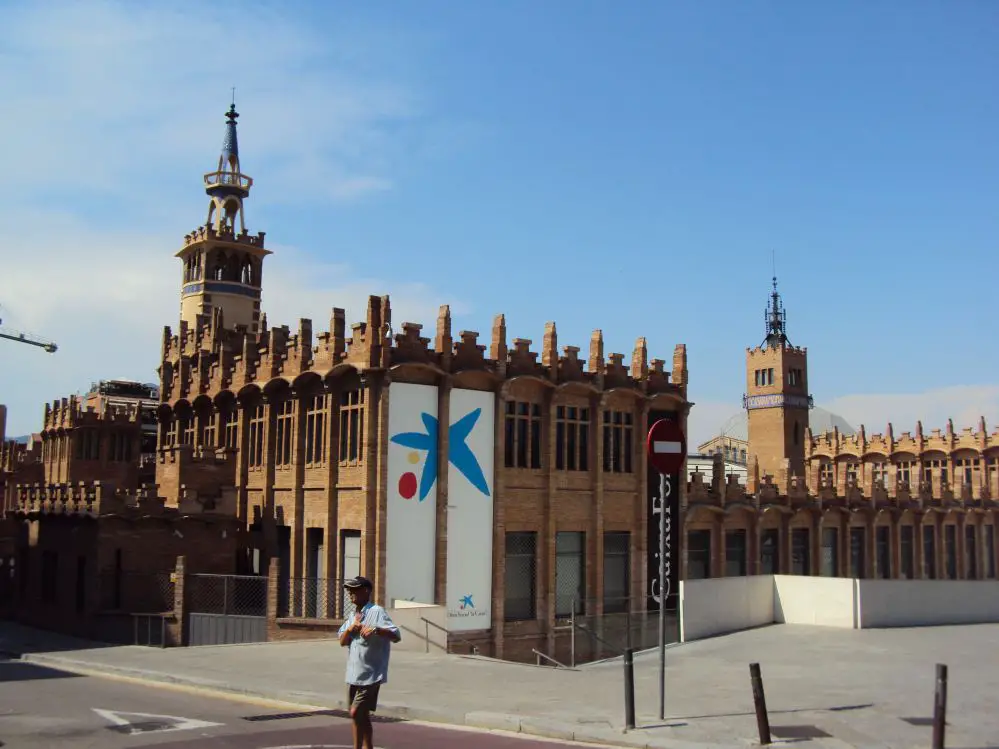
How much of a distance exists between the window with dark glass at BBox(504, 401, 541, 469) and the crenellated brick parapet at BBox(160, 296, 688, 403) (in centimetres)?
122

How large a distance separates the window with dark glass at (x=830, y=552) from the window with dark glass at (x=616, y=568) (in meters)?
15.8

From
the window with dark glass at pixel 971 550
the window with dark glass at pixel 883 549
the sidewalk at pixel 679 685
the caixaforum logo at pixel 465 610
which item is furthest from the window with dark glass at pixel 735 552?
the window with dark glass at pixel 971 550

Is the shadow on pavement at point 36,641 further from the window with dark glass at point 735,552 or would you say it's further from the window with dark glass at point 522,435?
the window with dark glass at point 735,552

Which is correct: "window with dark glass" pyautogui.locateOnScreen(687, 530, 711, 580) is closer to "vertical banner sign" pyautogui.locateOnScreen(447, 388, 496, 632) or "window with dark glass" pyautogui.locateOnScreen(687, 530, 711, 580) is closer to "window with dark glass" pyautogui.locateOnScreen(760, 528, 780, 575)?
"window with dark glass" pyautogui.locateOnScreen(760, 528, 780, 575)

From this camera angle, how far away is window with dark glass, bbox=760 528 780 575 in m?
44.9

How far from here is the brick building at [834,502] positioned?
1672 inches

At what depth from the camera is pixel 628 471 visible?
37594 mm

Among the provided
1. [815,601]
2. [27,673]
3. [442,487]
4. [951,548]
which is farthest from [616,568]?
[951,548]

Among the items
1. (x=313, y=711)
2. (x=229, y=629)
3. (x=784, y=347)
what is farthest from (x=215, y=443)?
(x=784, y=347)

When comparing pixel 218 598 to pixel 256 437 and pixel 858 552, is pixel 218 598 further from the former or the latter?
Answer: pixel 858 552

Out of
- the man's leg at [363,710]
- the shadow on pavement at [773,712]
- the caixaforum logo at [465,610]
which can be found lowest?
the caixaforum logo at [465,610]

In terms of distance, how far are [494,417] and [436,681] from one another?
16.8m

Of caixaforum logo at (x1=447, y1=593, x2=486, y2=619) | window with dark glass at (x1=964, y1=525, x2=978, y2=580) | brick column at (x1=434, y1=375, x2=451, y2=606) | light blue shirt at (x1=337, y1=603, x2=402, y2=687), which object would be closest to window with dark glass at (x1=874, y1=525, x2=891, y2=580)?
window with dark glass at (x1=964, y1=525, x2=978, y2=580)

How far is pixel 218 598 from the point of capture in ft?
99.6
